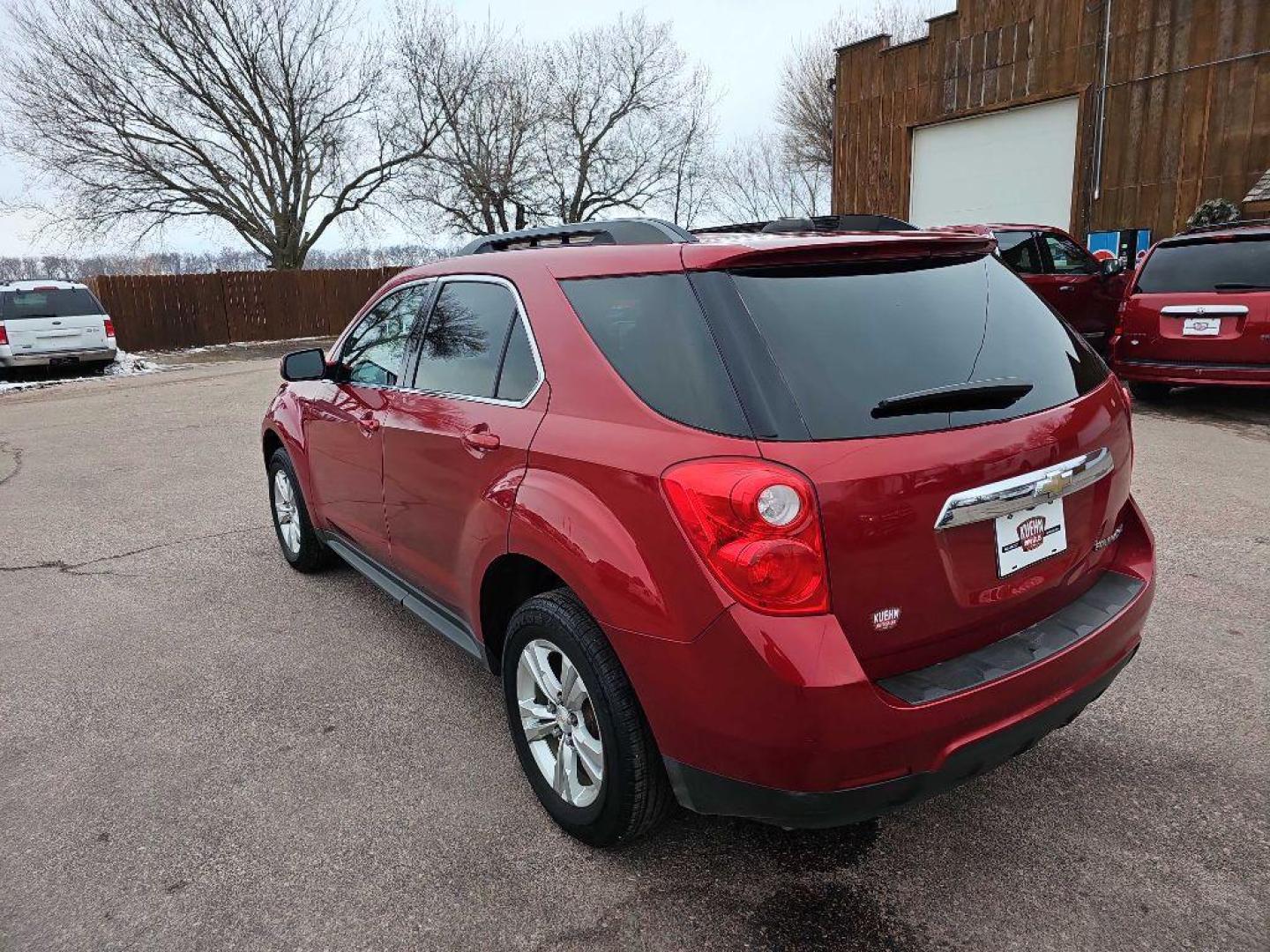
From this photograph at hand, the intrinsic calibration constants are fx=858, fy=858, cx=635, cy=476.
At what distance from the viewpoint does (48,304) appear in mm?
14875

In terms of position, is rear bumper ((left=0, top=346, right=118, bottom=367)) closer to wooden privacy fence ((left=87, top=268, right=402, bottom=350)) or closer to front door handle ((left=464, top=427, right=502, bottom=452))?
wooden privacy fence ((left=87, top=268, right=402, bottom=350))

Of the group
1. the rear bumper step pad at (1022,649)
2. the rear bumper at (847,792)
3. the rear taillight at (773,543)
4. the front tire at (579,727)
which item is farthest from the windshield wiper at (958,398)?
the front tire at (579,727)

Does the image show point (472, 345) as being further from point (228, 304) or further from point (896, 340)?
point (228, 304)

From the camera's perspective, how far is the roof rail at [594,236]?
2.51 metres

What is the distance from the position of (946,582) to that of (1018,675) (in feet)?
1.03

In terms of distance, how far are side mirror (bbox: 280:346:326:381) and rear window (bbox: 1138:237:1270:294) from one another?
25.8ft

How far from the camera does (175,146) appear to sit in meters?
30.1

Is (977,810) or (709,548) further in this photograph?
(977,810)

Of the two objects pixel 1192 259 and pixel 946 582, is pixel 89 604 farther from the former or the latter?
pixel 1192 259

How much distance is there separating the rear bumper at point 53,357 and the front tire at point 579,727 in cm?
1574

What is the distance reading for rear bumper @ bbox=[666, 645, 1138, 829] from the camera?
1.91 m

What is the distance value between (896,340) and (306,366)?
2831mm

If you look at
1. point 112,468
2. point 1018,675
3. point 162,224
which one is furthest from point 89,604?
point 162,224

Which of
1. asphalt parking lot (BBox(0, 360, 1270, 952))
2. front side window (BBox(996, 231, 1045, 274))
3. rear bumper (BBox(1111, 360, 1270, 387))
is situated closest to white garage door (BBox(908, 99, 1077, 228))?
front side window (BBox(996, 231, 1045, 274))
